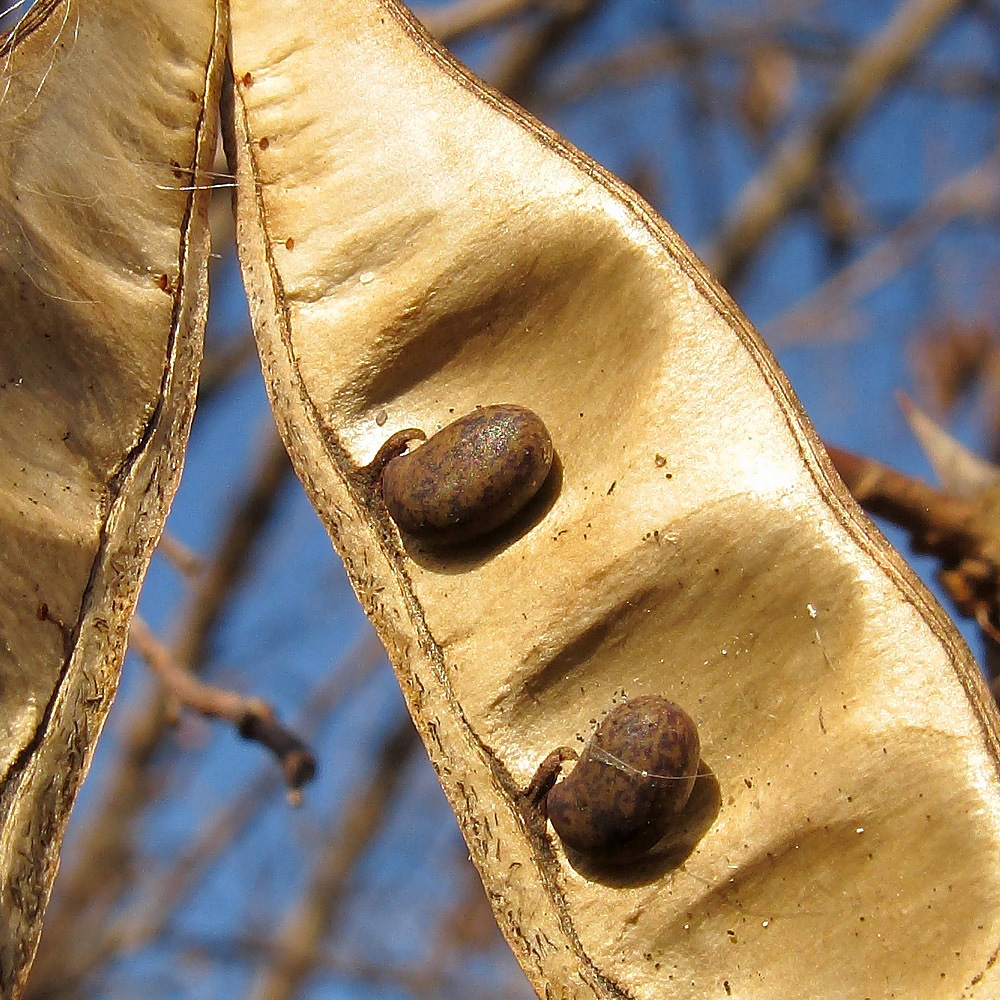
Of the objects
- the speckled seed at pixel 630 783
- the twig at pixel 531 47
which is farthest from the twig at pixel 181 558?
the twig at pixel 531 47

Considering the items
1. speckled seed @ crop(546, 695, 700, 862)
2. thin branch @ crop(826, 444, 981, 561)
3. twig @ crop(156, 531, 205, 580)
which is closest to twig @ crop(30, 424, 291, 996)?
twig @ crop(156, 531, 205, 580)

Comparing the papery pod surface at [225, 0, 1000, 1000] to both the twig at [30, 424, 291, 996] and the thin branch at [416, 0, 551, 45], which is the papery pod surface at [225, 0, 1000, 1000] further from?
the twig at [30, 424, 291, 996]

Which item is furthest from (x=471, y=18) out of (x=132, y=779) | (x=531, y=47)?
(x=132, y=779)

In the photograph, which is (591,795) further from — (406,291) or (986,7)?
(986,7)

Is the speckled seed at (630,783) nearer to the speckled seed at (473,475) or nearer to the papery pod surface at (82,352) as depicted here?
the speckled seed at (473,475)

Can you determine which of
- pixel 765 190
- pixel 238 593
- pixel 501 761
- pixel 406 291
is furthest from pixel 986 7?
pixel 501 761
